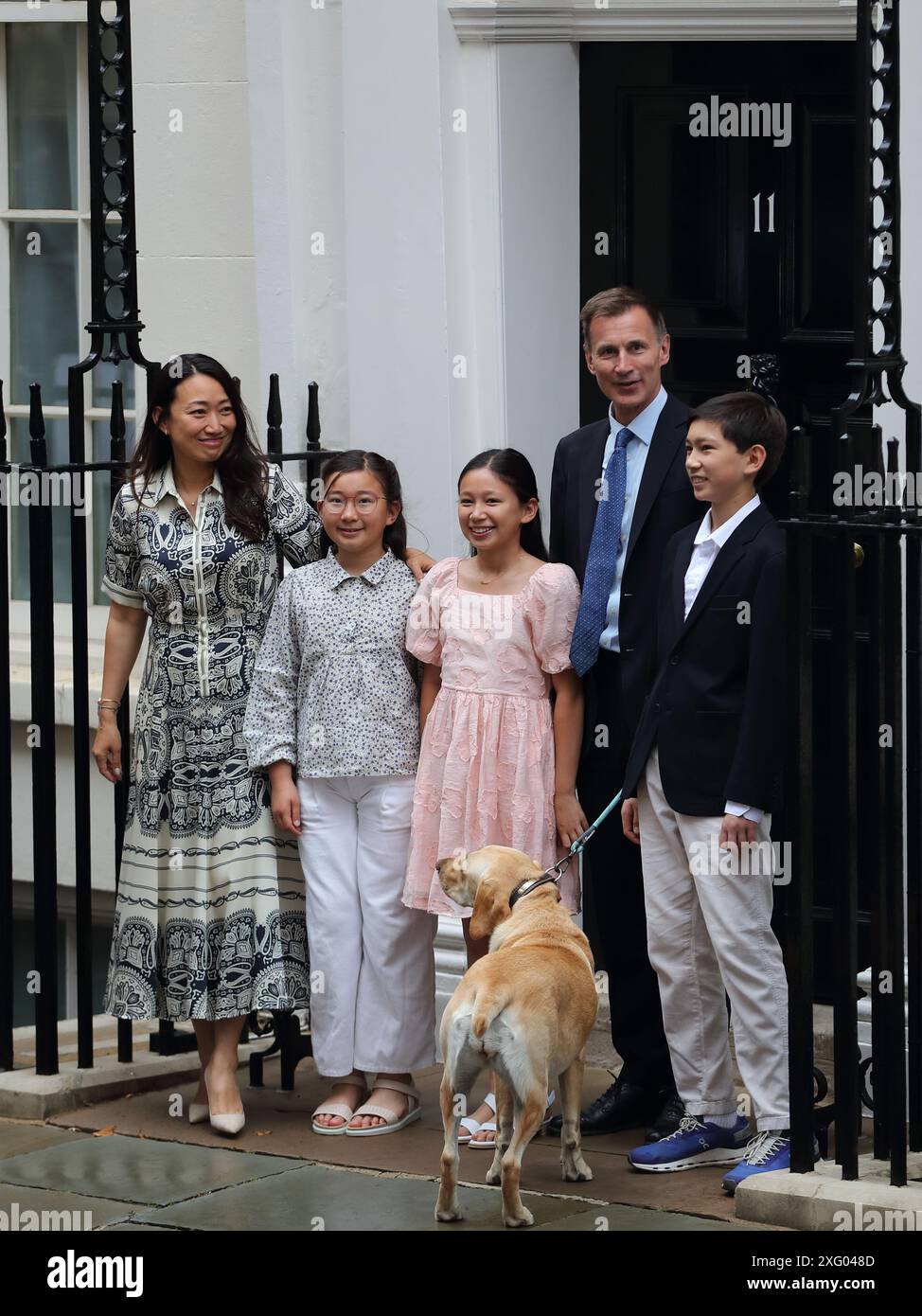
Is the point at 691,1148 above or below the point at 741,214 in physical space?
below

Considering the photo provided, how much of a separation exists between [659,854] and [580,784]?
0.48 m

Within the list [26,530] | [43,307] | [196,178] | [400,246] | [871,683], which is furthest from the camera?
[26,530]

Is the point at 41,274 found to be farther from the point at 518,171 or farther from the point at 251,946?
the point at 251,946

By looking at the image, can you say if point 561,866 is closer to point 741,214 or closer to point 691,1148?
point 691,1148

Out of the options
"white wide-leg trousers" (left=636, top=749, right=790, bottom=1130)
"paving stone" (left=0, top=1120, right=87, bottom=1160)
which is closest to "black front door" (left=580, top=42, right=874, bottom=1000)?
"white wide-leg trousers" (left=636, top=749, right=790, bottom=1130)

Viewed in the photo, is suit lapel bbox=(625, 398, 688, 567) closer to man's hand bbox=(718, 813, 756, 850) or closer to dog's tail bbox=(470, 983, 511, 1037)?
man's hand bbox=(718, 813, 756, 850)

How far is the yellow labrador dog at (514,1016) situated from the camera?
473 cm

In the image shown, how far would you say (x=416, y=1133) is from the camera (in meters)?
5.71

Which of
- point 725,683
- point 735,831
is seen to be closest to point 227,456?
point 725,683

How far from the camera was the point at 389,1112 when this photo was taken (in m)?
5.72

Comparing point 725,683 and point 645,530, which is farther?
point 645,530

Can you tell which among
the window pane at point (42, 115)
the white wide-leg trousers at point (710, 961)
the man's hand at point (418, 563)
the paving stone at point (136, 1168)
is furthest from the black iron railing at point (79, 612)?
the window pane at point (42, 115)

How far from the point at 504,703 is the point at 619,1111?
1159 millimetres
